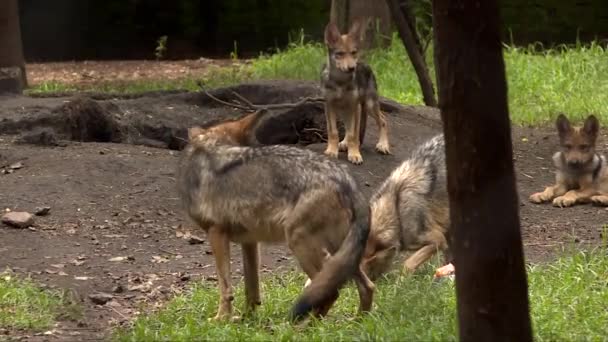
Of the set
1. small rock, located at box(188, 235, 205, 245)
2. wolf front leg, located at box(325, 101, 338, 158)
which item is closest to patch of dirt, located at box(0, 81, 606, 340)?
small rock, located at box(188, 235, 205, 245)

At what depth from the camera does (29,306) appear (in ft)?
18.6

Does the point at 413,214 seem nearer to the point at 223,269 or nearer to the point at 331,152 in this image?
the point at 223,269

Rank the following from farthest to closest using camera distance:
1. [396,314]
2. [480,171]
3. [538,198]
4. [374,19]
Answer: [374,19]
[538,198]
[396,314]
[480,171]

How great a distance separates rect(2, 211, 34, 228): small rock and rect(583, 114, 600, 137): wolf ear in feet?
15.2

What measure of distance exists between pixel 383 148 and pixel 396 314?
4.45 metres

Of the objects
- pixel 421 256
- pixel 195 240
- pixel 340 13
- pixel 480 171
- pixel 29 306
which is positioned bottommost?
pixel 195 240

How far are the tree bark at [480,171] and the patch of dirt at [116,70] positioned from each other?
11.3 meters

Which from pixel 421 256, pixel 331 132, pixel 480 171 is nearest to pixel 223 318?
pixel 421 256

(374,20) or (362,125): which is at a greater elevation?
(374,20)

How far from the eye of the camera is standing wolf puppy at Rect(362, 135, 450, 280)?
6684 millimetres

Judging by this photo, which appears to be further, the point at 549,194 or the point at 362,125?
the point at 362,125

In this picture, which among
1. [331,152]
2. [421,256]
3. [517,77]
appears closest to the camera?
[421,256]

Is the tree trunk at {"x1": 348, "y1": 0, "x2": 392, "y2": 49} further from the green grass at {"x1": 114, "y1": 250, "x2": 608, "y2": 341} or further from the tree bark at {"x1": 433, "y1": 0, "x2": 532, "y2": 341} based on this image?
the tree bark at {"x1": 433, "y1": 0, "x2": 532, "y2": 341}

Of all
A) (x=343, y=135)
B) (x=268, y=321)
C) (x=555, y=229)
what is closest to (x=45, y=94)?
(x=343, y=135)
